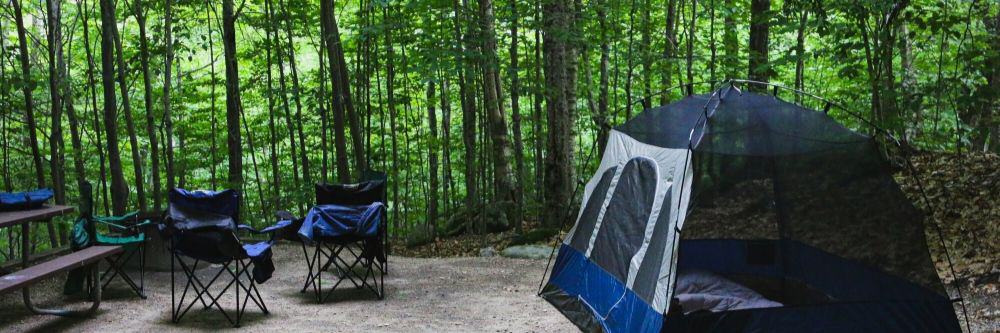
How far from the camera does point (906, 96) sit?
6.85 m

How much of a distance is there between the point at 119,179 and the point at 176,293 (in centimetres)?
255

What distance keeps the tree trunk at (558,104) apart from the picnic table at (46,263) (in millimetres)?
4806

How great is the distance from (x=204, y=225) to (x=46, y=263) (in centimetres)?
94

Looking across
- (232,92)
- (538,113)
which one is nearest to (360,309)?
(232,92)

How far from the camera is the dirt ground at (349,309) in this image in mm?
4922

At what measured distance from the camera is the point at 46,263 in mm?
4805

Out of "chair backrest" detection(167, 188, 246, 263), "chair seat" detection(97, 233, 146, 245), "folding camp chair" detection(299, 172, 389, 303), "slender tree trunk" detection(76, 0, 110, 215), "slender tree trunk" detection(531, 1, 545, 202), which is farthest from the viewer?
"slender tree trunk" detection(531, 1, 545, 202)

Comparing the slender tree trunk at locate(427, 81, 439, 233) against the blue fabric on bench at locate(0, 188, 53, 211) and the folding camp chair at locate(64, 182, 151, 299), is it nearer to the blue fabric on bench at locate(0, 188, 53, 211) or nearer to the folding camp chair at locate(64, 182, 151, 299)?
the folding camp chair at locate(64, 182, 151, 299)

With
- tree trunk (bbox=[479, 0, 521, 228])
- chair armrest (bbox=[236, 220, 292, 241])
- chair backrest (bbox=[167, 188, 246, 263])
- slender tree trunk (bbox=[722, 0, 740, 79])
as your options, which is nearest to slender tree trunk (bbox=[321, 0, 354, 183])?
tree trunk (bbox=[479, 0, 521, 228])

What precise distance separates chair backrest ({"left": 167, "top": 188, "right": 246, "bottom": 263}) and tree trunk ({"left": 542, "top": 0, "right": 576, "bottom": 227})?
419cm

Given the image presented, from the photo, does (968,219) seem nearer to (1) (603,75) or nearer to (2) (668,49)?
(2) (668,49)

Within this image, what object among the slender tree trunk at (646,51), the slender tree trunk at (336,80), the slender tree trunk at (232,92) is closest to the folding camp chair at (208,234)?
the slender tree trunk at (336,80)

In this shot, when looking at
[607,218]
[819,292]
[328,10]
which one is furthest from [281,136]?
[819,292]

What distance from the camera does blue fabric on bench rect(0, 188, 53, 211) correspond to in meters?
5.07
